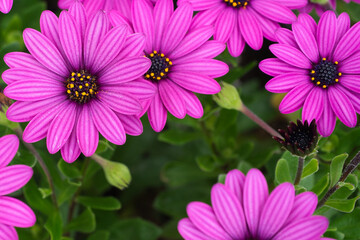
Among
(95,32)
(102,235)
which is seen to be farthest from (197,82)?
(102,235)

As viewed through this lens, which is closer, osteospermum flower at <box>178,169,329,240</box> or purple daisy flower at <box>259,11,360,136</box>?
osteospermum flower at <box>178,169,329,240</box>

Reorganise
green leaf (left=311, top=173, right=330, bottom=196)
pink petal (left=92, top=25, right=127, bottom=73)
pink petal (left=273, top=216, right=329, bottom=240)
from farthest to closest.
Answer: green leaf (left=311, top=173, right=330, bottom=196) < pink petal (left=92, top=25, right=127, bottom=73) < pink petal (left=273, top=216, right=329, bottom=240)

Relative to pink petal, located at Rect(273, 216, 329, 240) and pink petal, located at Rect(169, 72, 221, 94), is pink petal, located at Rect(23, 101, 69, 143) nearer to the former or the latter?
pink petal, located at Rect(169, 72, 221, 94)

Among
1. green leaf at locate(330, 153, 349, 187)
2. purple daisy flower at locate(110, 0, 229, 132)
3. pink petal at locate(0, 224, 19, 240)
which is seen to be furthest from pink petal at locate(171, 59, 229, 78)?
pink petal at locate(0, 224, 19, 240)

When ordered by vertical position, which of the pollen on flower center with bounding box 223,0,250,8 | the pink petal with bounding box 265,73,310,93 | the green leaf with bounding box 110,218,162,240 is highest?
the pollen on flower center with bounding box 223,0,250,8

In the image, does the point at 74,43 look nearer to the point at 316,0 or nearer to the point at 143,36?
the point at 143,36

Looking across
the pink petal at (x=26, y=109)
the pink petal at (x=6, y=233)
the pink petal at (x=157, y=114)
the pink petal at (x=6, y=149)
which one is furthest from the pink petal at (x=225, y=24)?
the pink petal at (x=6, y=233)

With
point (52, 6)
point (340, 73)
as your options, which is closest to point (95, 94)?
point (340, 73)
